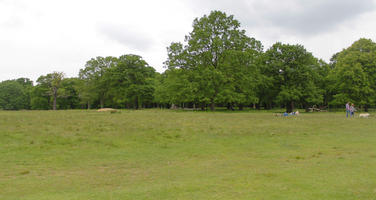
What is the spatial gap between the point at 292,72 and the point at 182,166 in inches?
1991

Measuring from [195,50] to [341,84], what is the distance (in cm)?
3192

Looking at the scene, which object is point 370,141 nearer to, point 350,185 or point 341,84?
point 350,185

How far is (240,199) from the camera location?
612 centimetres

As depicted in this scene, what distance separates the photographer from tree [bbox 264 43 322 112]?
54312mm

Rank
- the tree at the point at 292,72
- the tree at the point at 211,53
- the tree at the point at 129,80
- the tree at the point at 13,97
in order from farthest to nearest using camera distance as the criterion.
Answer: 1. the tree at the point at 13,97
2. the tree at the point at 129,80
3. the tree at the point at 292,72
4. the tree at the point at 211,53

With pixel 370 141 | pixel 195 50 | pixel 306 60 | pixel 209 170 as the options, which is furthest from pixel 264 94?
pixel 209 170

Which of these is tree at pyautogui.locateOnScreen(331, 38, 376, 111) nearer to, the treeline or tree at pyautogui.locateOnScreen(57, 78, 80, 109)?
the treeline

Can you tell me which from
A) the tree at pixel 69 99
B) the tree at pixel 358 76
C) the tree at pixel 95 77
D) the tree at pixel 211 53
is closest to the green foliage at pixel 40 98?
the tree at pixel 69 99

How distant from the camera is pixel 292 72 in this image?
54.7 m

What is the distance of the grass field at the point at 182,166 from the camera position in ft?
22.1

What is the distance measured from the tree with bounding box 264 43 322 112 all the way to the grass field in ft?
127

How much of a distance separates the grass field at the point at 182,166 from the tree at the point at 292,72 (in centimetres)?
3859

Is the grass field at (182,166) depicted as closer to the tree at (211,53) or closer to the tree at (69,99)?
the tree at (211,53)

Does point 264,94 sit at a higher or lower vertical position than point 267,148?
higher
